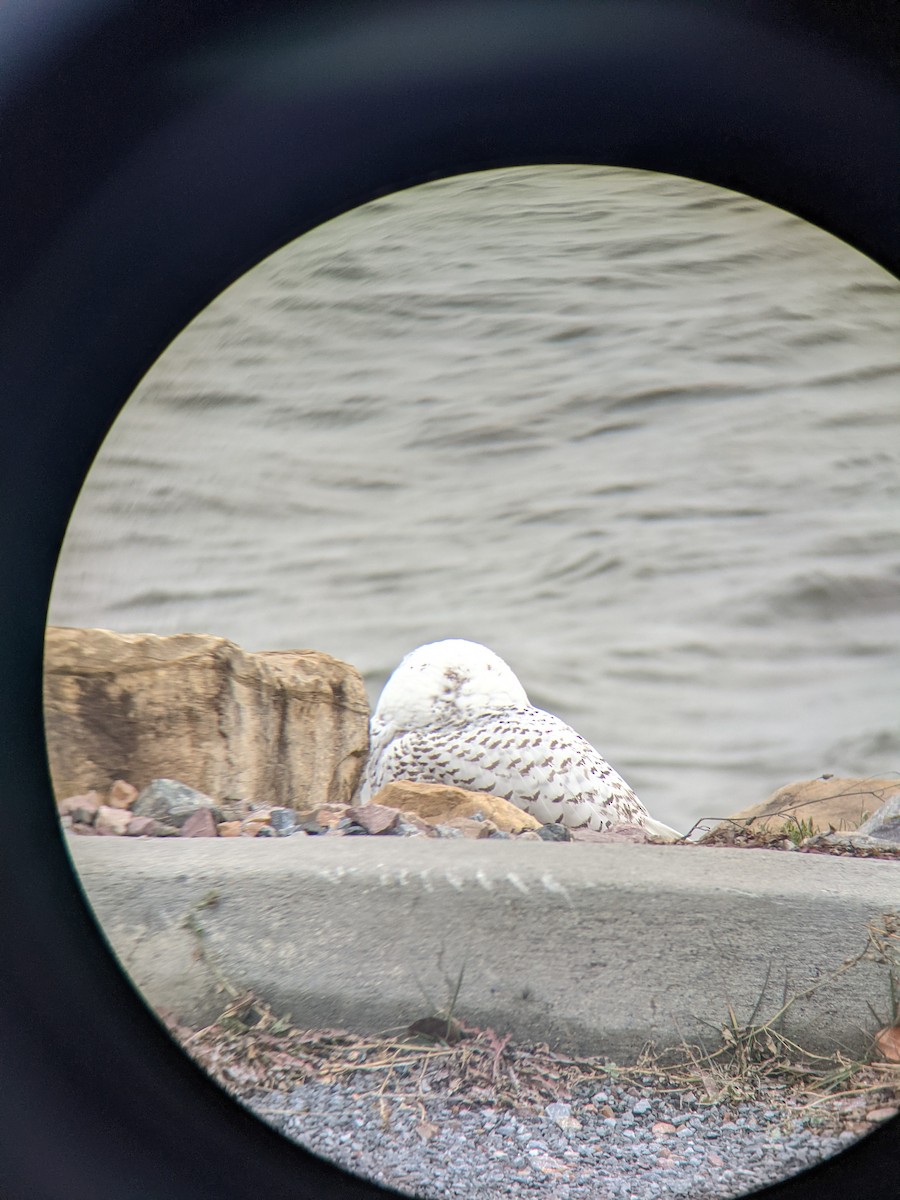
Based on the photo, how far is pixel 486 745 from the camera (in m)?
0.89

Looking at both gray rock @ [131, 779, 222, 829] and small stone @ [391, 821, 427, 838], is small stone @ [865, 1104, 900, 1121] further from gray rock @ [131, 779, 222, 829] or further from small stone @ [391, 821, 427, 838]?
gray rock @ [131, 779, 222, 829]

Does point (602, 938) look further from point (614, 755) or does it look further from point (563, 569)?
point (563, 569)

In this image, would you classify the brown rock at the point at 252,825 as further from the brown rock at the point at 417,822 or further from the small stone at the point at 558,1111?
the small stone at the point at 558,1111

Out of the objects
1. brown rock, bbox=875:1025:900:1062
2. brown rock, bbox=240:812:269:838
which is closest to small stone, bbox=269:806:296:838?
brown rock, bbox=240:812:269:838

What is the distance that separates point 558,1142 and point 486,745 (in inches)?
14.2

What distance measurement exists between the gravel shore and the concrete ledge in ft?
0.16

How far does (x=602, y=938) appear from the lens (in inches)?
27.3

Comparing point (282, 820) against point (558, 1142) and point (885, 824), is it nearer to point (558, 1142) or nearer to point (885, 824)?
point (558, 1142)

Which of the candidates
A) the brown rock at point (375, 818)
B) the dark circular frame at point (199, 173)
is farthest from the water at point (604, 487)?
the dark circular frame at point (199, 173)

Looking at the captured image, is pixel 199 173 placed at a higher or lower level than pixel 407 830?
higher

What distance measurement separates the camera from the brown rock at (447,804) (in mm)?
828

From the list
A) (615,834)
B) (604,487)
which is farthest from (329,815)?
(604,487)

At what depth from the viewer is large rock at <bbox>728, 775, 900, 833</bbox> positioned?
82cm

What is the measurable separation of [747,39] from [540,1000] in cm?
68
